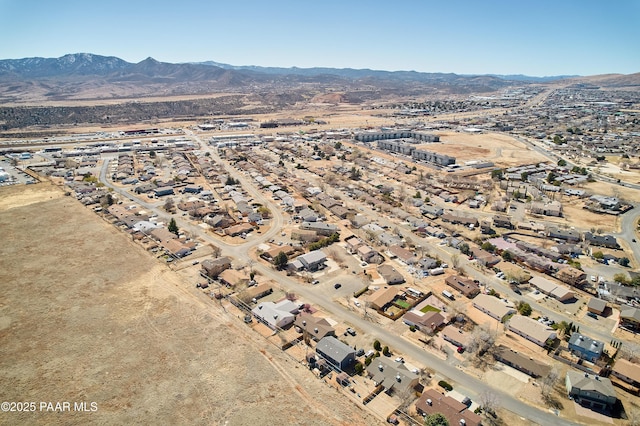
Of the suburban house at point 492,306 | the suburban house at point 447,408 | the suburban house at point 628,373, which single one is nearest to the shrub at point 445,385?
the suburban house at point 447,408

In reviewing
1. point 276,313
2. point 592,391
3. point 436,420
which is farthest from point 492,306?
point 276,313

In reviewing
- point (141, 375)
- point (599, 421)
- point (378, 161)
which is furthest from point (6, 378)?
point (378, 161)

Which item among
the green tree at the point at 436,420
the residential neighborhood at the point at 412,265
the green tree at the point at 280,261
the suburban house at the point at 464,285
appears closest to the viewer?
the green tree at the point at 436,420

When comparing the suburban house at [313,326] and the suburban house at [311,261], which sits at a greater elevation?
the suburban house at [311,261]

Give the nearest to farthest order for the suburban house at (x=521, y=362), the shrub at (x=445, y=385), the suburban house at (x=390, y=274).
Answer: the shrub at (x=445, y=385)
the suburban house at (x=521, y=362)
the suburban house at (x=390, y=274)

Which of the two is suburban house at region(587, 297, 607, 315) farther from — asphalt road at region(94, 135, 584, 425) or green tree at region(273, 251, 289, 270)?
green tree at region(273, 251, 289, 270)

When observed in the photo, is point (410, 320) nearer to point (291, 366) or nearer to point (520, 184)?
point (291, 366)

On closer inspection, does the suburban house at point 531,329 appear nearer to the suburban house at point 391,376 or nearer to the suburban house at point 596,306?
the suburban house at point 596,306
